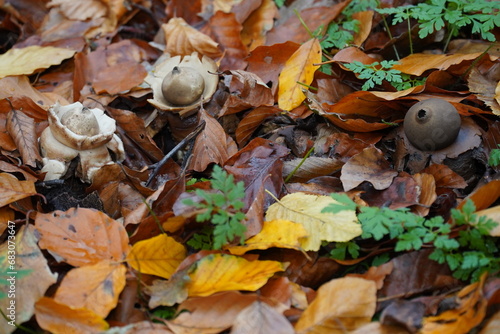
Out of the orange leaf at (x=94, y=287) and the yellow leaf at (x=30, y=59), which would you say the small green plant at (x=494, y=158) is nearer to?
the orange leaf at (x=94, y=287)

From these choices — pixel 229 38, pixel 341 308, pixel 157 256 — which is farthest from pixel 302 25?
pixel 341 308

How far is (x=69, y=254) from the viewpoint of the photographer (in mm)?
1879

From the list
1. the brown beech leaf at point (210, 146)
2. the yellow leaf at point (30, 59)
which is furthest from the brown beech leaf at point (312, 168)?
the yellow leaf at point (30, 59)

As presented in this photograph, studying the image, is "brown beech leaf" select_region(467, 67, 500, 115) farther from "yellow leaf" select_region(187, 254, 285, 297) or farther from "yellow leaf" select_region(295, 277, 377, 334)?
"yellow leaf" select_region(187, 254, 285, 297)

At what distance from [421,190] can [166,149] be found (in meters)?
1.40

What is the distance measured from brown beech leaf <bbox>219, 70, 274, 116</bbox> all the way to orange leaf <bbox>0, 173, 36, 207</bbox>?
39.8 inches

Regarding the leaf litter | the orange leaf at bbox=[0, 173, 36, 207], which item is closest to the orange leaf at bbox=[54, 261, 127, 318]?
the leaf litter

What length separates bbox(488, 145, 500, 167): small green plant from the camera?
6.61 ft

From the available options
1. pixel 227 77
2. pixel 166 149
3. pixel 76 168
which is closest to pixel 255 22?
pixel 227 77

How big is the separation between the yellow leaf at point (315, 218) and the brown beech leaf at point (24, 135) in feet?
3.83

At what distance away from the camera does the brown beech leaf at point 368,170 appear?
6.93 feet

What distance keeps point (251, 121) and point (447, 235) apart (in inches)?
46.9

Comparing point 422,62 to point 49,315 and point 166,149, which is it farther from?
point 49,315

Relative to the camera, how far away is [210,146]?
96.4 inches
